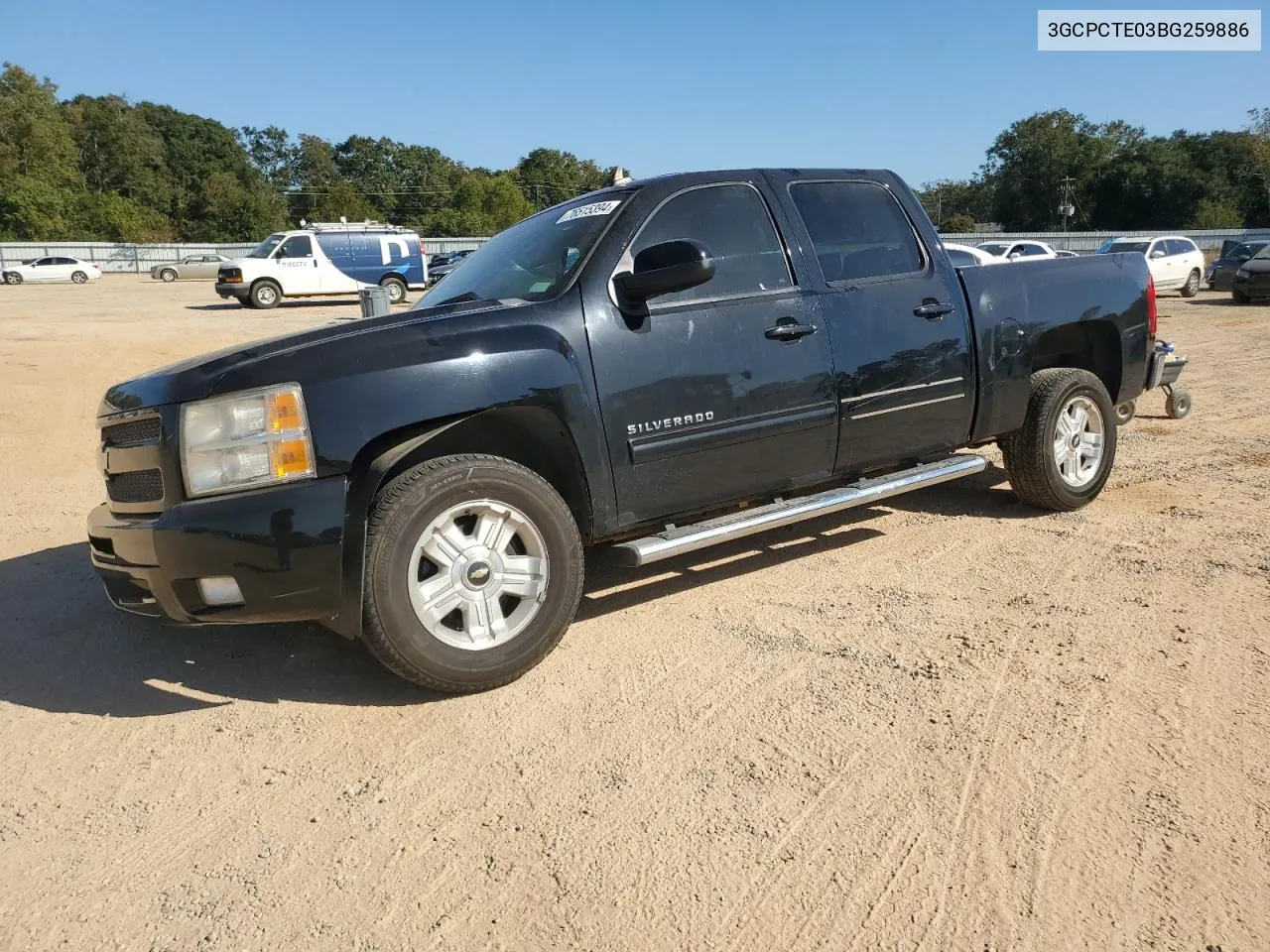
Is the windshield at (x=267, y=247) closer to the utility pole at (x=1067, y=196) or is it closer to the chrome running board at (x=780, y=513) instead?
the chrome running board at (x=780, y=513)

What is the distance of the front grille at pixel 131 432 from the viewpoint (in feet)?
10.2

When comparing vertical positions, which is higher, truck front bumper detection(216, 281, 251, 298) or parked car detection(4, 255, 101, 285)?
parked car detection(4, 255, 101, 285)

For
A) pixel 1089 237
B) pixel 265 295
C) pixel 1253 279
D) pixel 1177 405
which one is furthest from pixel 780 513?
pixel 1089 237

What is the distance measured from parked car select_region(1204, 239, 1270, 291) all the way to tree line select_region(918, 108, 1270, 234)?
39.5 m

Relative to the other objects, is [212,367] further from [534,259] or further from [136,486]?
[534,259]

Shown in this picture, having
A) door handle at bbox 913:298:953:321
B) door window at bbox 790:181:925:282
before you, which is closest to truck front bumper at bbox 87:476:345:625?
door window at bbox 790:181:925:282

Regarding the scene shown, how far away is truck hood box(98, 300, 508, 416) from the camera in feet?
9.91

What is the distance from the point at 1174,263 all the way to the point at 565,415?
2523 centimetres

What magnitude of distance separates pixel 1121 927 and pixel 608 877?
3.93 feet

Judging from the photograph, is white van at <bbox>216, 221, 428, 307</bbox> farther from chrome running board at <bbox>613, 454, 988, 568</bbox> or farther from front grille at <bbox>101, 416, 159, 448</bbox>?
front grille at <bbox>101, 416, 159, 448</bbox>

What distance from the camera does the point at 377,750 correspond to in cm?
297

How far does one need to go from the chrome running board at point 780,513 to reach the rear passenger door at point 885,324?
10cm

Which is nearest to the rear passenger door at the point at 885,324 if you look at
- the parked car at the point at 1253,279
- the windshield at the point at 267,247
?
the parked car at the point at 1253,279

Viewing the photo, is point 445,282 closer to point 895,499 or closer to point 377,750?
point 377,750
